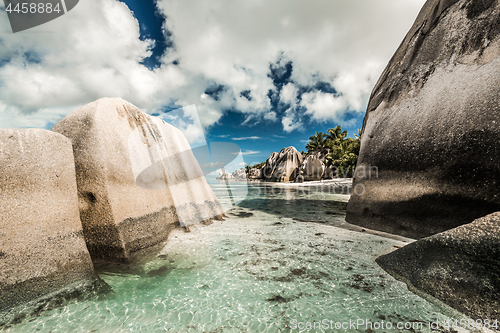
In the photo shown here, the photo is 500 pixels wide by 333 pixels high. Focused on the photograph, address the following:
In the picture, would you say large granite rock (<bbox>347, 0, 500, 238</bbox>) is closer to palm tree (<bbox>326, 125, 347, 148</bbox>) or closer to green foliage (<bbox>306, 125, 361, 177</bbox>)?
green foliage (<bbox>306, 125, 361, 177</bbox>)

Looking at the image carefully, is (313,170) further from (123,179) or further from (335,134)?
(123,179)

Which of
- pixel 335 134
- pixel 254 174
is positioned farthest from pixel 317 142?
pixel 254 174

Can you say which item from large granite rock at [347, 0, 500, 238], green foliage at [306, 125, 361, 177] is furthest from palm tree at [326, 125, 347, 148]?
large granite rock at [347, 0, 500, 238]

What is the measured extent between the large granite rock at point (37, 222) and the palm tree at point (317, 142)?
1747 inches

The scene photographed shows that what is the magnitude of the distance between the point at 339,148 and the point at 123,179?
32975 millimetres

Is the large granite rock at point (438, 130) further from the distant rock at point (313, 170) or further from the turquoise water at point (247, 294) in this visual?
the distant rock at point (313, 170)

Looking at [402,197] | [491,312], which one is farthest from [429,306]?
[402,197]

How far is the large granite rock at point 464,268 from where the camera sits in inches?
84.4

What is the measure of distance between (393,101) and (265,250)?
541cm

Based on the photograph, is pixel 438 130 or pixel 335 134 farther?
pixel 335 134

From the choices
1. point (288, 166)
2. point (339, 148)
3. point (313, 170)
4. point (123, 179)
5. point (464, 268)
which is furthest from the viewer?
point (288, 166)

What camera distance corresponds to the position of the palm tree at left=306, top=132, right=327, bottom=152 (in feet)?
146

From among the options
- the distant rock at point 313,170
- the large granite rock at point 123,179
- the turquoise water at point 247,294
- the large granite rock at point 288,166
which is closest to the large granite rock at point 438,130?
the turquoise water at point 247,294

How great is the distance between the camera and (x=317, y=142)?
4531 centimetres
